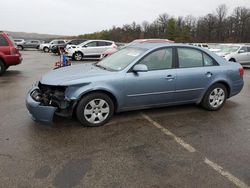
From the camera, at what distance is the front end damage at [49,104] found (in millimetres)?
4234

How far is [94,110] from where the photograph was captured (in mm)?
4555

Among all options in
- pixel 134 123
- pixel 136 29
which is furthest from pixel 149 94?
pixel 136 29

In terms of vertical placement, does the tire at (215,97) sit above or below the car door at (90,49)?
below

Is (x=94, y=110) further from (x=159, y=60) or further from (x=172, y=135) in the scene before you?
(x=159, y=60)

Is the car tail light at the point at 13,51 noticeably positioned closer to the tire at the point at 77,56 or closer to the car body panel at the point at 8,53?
the car body panel at the point at 8,53

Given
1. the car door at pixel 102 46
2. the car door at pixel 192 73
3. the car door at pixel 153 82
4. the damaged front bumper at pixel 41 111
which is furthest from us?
the car door at pixel 102 46

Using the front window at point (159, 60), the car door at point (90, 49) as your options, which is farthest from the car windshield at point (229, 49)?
the front window at point (159, 60)

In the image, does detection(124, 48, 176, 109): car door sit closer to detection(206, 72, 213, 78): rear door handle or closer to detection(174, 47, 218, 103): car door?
detection(174, 47, 218, 103): car door

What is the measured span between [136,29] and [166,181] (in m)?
80.3

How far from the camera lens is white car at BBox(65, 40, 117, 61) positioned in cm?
1958

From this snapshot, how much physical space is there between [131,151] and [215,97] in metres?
2.90

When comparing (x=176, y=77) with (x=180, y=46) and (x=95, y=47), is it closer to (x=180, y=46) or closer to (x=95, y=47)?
(x=180, y=46)

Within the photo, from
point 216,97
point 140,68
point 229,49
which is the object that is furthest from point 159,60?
point 229,49

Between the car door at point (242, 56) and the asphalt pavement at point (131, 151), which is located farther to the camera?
the car door at point (242, 56)
